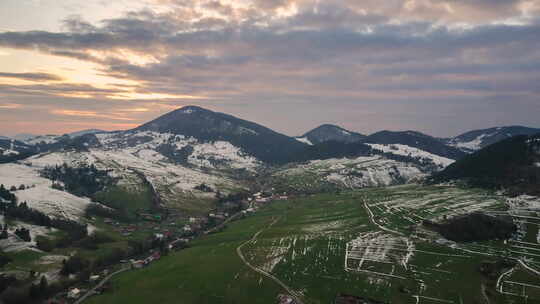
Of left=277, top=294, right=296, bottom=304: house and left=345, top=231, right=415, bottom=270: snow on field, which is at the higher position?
left=345, top=231, right=415, bottom=270: snow on field

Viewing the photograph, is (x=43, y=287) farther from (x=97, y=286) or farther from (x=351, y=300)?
(x=351, y=300)

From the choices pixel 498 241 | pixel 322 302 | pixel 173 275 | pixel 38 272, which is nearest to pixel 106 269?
pixel 38 272

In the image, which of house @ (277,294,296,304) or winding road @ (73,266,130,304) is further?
winding road @ (73,266,130,304)

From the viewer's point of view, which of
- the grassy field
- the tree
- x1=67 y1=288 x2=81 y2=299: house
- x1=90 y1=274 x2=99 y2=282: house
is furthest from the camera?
x1=90 y1=274 x2=99 y2=282: house

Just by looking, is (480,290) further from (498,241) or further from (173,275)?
(173,275)

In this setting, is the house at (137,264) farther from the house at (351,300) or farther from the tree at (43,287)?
the house at (351,300)

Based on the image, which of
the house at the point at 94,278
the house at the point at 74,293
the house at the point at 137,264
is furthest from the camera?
the house at the point at 137,264

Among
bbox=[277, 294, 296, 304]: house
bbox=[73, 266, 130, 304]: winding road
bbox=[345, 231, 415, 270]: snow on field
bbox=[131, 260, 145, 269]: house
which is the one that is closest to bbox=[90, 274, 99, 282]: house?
bbox=[73, 266, 130, 304]: winding road

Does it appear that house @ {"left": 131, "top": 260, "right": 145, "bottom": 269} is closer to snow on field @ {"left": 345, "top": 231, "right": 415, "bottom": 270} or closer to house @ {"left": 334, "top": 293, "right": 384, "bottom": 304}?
snow on field @ {"left": 345, "top": 231, "right": 415, "bottom": 270}

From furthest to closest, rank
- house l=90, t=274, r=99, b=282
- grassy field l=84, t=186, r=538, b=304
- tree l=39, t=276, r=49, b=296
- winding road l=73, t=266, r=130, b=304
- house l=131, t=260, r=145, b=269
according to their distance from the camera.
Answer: house l=131, t=260, r=145, b=269 → house l=90, t=274, r=99, b=282 → tree l=39, t=276, r=49, b=296 → winding road l=73, t=266, r=130, b=304 → grassy field l=84, t=186, r=538, b=304

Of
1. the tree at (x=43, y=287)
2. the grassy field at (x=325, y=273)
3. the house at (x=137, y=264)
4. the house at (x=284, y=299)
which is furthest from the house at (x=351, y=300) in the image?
the tree at (x=43, y=287)

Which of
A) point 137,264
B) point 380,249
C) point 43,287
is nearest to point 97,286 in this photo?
point 43,287
